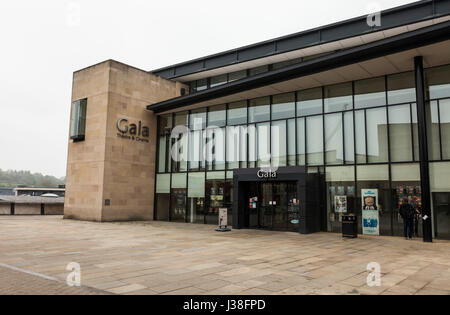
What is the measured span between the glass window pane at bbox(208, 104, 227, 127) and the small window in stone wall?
991 centimetres

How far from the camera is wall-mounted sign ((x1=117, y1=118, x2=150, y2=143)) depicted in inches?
1022

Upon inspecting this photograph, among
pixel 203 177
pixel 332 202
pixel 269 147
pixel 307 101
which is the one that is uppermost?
pixel 307 101

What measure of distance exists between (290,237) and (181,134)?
13395 mm

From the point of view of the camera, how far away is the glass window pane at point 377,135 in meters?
17.9

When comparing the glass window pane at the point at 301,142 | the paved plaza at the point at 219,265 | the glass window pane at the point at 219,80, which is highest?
the glass window pane at the point at 219,80

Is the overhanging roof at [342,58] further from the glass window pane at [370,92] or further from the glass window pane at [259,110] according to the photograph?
the glass window pane at [370,92]

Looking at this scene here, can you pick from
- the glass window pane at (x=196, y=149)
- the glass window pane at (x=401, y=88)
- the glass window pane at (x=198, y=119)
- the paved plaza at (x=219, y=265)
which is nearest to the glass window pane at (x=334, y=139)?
the glass window pane at (x=401, y=88)

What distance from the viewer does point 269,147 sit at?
2189cm

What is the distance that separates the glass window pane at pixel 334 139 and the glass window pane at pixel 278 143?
8.68ft

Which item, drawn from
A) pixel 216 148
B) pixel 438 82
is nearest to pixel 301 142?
pixel 216 148

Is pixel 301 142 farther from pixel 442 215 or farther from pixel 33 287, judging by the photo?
pixel 33 287

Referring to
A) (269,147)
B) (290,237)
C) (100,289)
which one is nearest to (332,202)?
(290,237)

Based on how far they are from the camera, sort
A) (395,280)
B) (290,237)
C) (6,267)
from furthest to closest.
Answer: (290,237)
(6,267)
(395,280)
